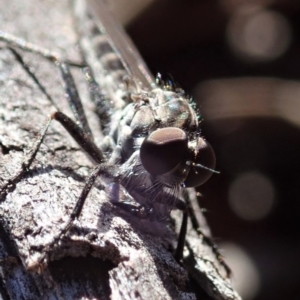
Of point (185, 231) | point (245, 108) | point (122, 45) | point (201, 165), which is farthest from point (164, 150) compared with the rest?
point (245, 108)

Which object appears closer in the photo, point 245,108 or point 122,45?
point 122,45

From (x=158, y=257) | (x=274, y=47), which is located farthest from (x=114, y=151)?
(x=274, y=47)

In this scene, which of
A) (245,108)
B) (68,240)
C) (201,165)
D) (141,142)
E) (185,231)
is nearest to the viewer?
(68,240)

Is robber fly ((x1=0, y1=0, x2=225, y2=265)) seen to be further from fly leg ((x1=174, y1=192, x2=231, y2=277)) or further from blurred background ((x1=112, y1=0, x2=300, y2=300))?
blurred background ((x1=112, y1=0, x2=300, y2=300))

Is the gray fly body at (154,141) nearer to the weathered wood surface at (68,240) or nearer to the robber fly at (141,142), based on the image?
the robber fly at (141,142)

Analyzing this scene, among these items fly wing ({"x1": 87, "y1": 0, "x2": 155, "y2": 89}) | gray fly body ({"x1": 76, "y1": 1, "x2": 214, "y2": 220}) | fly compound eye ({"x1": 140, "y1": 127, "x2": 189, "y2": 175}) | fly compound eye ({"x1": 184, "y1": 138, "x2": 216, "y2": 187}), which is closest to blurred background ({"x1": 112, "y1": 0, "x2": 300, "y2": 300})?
fly wing ({"x1": 87, "y1": 0, "x2": 155, "y2": 89})

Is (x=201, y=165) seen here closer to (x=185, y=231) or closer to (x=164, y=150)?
(x=164, y=150)

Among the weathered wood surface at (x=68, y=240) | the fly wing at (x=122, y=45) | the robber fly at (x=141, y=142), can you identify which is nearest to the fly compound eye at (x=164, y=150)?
the robber fly at (x=141, y=142)

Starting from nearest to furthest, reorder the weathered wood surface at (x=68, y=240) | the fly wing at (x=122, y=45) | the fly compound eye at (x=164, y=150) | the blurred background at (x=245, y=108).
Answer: the weathered wood surface at (x=68, y=240), the fly compound eye at (x=164, y=150), the fly wing at (x=122, y=45), the blurred background at (x=245, y=108)
